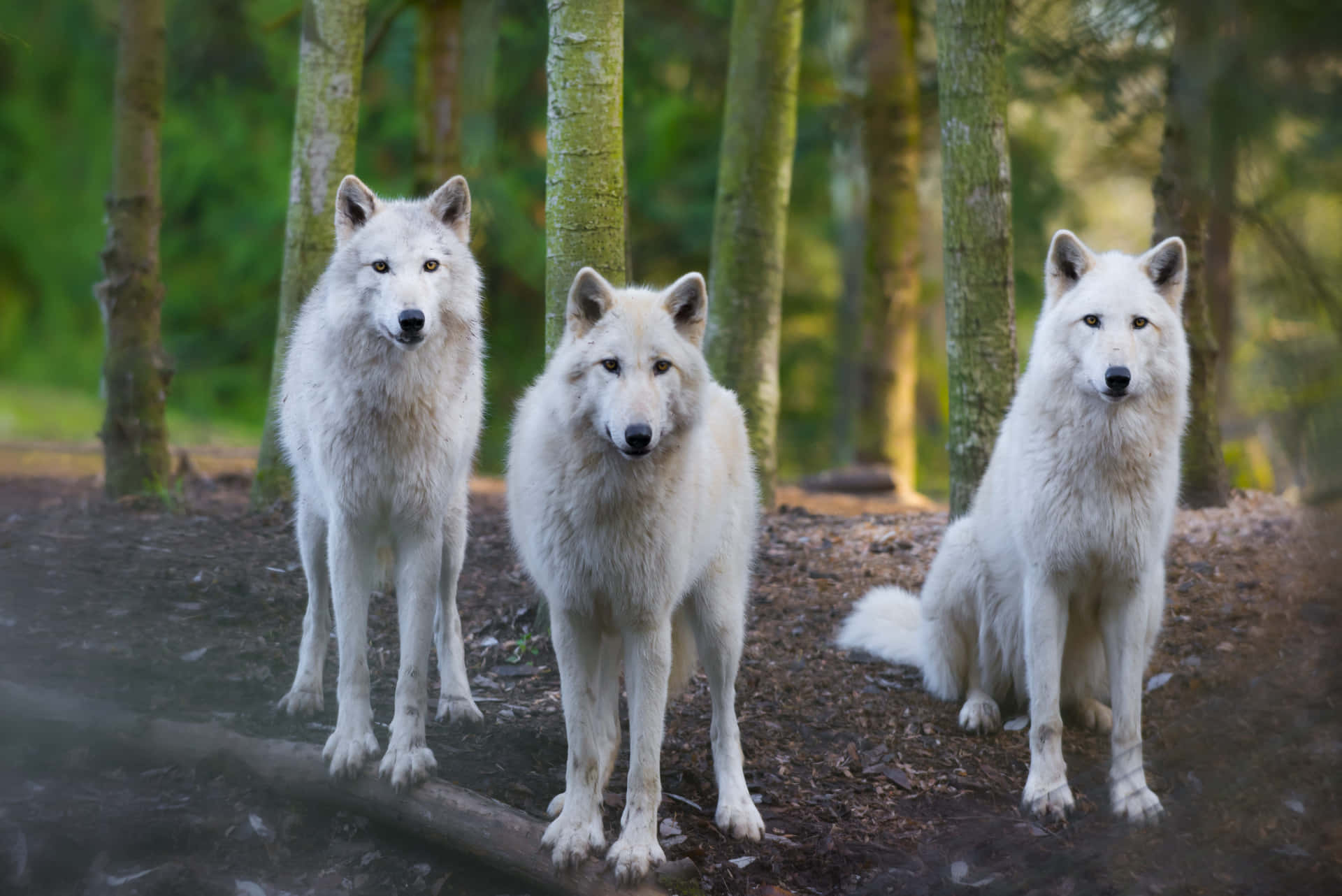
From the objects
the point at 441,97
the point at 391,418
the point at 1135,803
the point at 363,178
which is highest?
the point at 441,97

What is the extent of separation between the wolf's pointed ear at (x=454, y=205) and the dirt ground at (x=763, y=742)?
211cm

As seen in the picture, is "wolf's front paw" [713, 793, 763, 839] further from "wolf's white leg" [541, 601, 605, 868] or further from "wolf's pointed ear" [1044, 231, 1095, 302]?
"wolf's pointed ear" [1044, 231, 1095, 302]

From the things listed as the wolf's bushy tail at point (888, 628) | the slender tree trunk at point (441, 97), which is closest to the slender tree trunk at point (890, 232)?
the slender tree trunk at point (441, 97)

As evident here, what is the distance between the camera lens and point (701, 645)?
13.5 ft

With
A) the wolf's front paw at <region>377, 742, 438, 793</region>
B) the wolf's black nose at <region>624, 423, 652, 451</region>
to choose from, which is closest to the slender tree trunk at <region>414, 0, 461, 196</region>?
the wolf's front paw at <region>377, 742, 438, 793</region>

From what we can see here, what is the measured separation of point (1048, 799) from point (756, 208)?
192 inches

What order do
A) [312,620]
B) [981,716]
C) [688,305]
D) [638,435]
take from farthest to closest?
[981,716] → [312,620] → [688,305] → [638,435]

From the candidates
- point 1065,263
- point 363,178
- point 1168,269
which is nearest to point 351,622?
point 1065,263

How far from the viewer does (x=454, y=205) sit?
4129mm

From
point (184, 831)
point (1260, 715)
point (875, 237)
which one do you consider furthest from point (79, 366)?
point (1260, 715)

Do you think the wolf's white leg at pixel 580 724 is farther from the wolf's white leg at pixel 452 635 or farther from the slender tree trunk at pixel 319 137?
the slender tree trunk at pixel 319 137

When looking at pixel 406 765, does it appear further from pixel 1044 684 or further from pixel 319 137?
pixel 319 137

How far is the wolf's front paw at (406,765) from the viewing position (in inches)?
143

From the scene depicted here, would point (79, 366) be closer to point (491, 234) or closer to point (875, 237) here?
point (491, 234)
